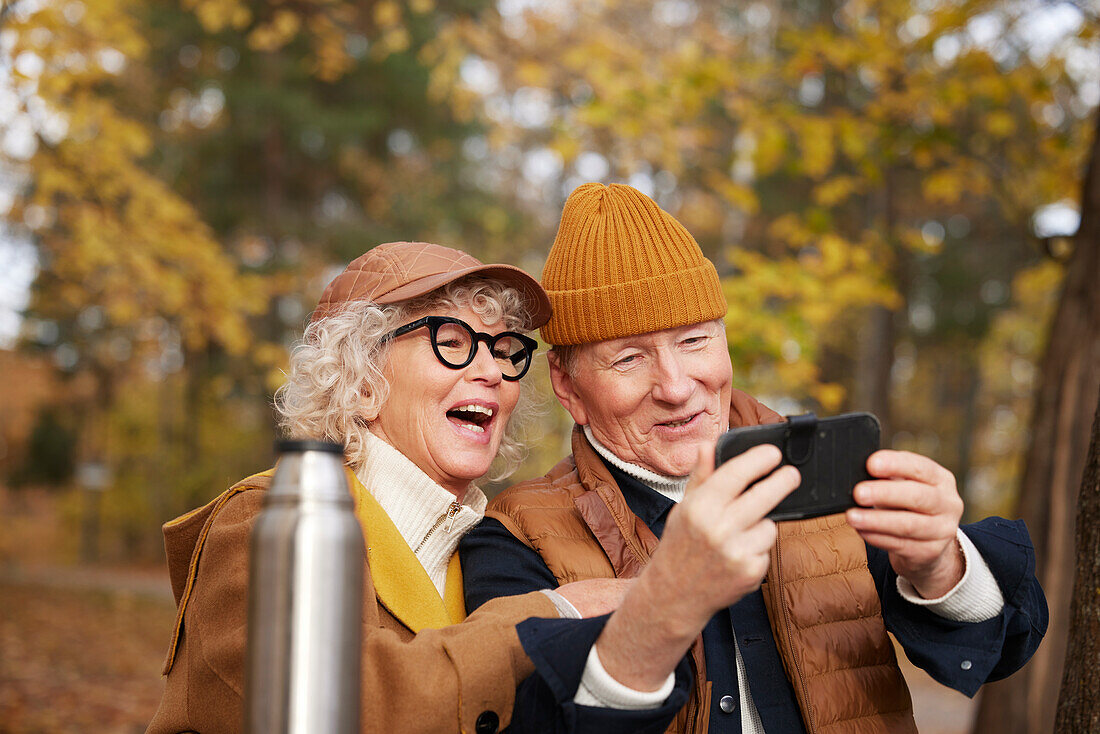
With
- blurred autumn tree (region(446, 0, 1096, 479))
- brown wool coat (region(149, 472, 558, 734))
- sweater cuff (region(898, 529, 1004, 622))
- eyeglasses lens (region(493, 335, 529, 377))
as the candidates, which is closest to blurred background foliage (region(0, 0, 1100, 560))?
blurred autumn tree (region(446, 0, 1096, 479))

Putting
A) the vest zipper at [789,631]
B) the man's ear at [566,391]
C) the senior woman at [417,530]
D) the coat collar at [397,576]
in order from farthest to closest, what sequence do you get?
the man's ear at [566,391] < the coat collar at [397,576] < the vest zipper at [789,631] < the senior woman at [417,530]

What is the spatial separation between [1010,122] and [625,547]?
6.18 metres

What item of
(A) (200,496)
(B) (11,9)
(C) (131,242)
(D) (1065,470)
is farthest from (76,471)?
(D) (1065,470)

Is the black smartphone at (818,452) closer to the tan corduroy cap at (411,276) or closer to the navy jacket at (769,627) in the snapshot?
the navy jacket at (769,627)

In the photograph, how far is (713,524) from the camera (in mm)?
1539

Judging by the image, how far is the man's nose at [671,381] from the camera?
8.10 ft

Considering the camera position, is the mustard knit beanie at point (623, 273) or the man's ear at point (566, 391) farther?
the man's ear at point (566, 391)

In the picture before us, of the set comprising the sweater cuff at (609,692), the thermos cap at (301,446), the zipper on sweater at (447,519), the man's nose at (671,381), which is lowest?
the sweater cuff at (609,692)

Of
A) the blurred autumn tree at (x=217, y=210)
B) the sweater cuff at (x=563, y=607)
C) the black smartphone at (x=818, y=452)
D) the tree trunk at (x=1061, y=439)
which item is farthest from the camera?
the blurred autumn tree at (x=217, y=210)

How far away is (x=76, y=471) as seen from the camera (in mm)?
22250

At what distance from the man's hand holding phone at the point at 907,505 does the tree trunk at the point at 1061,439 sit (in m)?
2.94

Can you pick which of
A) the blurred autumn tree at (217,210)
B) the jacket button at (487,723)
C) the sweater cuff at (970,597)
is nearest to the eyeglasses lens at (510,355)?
the jacket button at (487,723)

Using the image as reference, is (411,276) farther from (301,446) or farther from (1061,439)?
(1061,439)

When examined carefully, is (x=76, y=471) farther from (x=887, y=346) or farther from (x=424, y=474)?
(x=424, y=474)
